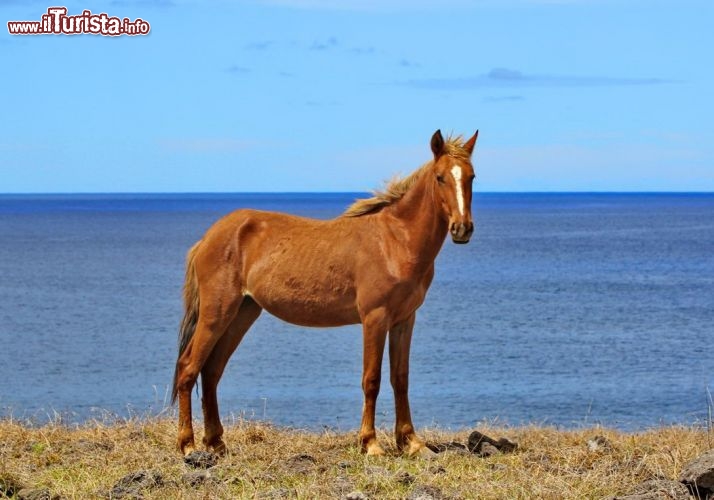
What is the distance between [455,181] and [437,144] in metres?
0.44

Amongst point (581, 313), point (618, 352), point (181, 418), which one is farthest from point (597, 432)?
point (581, 313)

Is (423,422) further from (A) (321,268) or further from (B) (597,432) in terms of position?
(A) (321,268)

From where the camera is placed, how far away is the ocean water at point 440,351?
2106 centimetres

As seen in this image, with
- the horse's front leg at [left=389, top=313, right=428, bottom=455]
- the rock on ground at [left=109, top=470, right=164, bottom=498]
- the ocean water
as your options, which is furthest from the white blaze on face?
the ocean water

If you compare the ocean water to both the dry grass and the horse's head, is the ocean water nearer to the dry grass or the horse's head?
the dry grass

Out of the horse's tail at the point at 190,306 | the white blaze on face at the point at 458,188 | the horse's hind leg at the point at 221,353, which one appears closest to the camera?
the white blaze on face at the point at 458,188

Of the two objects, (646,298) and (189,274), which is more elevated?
(189,274)

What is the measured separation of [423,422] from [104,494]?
37.7ft

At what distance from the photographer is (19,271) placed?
6372 cm

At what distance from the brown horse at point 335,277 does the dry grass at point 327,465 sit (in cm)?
51

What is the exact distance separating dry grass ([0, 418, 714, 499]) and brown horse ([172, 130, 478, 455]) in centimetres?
51

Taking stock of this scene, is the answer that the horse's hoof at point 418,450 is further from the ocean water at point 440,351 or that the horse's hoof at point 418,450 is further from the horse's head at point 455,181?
the ocean water at point 440,351

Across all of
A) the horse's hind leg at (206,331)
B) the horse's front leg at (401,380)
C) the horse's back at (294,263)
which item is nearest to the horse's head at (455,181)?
the horse's back at (294,263)

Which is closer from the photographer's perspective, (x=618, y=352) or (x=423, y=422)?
(x=423, y=422)
